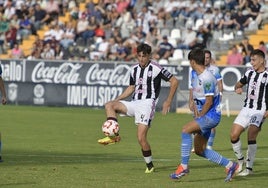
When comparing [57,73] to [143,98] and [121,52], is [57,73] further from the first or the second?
[143,98]

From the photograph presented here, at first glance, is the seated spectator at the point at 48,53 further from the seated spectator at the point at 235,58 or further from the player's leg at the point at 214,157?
the player's leg at the point at 214,157

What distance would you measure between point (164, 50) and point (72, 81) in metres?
4.46

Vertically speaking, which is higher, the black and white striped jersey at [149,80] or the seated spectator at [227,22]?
the seated spectator at [227,22]

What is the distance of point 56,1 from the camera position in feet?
150

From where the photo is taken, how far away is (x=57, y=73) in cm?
3719

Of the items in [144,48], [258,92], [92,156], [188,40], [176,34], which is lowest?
[92,156]

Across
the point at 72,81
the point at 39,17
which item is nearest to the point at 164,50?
the point at 72,81

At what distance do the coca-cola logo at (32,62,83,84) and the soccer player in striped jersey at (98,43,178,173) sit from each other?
64.2 feet

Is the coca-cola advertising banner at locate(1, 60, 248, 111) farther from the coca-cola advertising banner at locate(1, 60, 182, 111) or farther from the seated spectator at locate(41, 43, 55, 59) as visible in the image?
the seated spectator at locate(41, 43, 55, 59)

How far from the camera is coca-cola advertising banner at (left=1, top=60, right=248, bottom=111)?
35.6 meters

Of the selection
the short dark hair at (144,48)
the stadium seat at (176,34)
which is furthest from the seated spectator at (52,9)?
the short dark hair at (144,48)

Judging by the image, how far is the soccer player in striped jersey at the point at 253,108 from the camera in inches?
647

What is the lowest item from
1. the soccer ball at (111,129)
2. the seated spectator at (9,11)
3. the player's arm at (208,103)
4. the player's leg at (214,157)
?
the player's leg at (214,157)

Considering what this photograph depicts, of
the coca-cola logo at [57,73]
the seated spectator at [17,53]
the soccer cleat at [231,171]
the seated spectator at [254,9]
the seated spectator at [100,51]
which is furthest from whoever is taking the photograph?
the seated spectator at [17,53]
